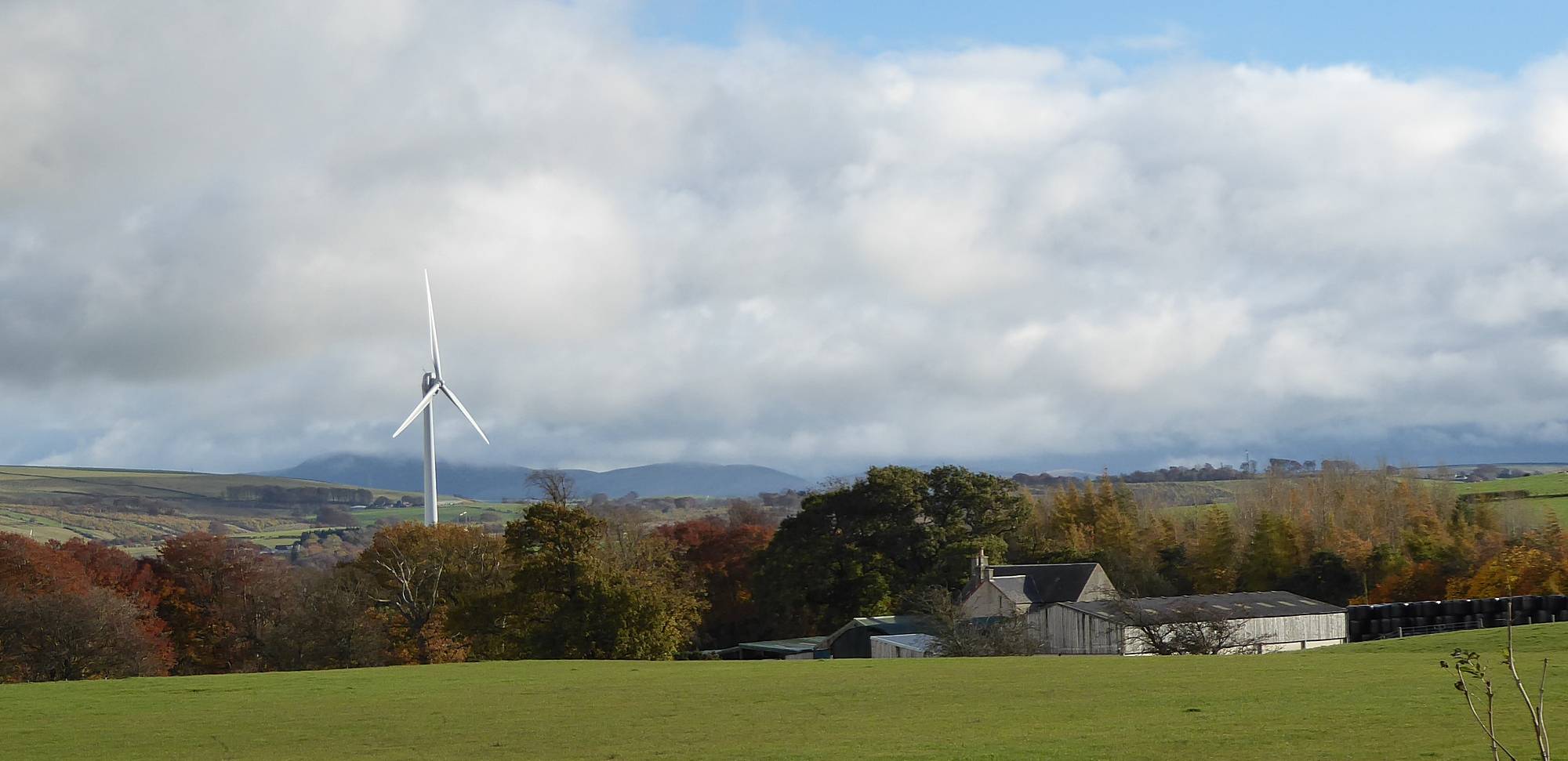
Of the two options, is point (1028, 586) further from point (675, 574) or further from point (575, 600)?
point (575, 600)

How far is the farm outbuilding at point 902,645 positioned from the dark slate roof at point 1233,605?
832 cm

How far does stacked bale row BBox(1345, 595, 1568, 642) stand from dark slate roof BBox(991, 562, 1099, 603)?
14.3 meters

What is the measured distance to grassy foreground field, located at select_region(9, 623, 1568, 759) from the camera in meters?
18.9

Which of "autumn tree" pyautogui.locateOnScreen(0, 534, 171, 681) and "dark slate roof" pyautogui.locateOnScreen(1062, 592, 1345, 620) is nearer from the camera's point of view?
"autumn tree" pyautogui.locateOnScreen(0, 534, 171, 681)

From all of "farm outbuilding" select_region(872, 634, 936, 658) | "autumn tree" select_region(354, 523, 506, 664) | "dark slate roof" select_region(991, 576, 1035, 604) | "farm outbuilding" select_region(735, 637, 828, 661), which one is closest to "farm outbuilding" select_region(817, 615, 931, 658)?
"farm outbuilding" select_region(735, 637, 828, 661)

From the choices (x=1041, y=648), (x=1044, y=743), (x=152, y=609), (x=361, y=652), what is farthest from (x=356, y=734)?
(x=152, y=609)

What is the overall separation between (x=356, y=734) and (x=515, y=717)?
3245 mm

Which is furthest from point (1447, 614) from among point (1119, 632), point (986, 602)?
point (986, 602)

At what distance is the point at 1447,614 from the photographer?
209ft

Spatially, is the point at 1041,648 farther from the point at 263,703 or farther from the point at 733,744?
the point at 733,744

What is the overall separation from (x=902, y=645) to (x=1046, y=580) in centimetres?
1619

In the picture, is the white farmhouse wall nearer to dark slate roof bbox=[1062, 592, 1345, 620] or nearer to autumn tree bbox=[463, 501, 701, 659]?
dark slate roof bbox=[1062, 592, 1345, 620]

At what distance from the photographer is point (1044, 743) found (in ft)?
62.0

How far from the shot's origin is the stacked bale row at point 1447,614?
61.8 meters
